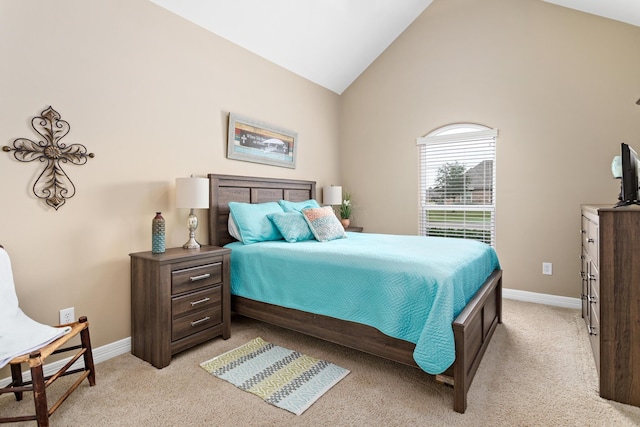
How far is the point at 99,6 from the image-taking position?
92.7 inches

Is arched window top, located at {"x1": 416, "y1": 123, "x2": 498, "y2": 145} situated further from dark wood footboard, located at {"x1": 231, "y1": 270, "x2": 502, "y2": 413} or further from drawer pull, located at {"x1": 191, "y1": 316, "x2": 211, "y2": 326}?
drawer pull, located at {"x1": 191, "y1": 316, "x2": 211, "y2": 326}

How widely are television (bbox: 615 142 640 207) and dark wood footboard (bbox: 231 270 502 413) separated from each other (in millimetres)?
985

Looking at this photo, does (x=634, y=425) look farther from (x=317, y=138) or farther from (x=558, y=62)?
(x=317, y=138)

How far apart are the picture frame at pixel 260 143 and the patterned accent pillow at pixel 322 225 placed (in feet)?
3.06

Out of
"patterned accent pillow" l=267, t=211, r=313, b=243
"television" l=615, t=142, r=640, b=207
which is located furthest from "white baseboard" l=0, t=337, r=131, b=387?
"television" l=615, t=142, r=640, b=207

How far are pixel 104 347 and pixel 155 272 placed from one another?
741 millimetres

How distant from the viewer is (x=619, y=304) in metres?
1.80

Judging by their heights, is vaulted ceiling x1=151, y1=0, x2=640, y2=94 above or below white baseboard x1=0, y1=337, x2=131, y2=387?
above

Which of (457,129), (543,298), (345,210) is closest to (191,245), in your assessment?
(345,210)

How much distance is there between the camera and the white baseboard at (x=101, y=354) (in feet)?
6.99

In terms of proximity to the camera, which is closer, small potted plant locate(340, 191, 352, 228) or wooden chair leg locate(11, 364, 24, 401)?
wooden chair leg locate(11, 364, 24, 401)

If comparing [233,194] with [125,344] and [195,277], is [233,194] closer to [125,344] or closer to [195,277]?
[195,277]

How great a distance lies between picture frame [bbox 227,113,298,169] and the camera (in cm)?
338

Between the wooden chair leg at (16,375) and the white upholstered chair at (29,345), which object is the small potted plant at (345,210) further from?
the wooden chair leg at (16,375)
